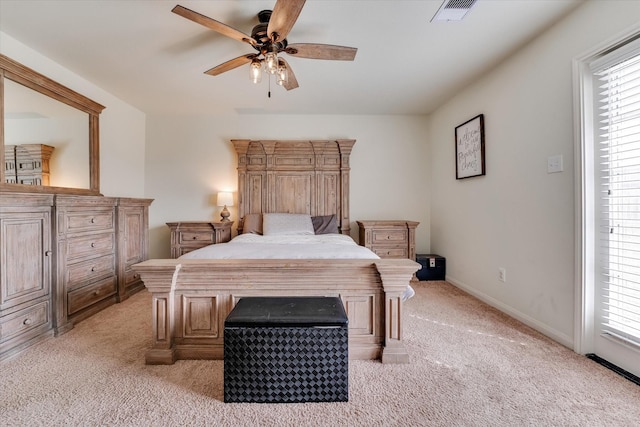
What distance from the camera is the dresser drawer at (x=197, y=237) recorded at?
3688 millimetres

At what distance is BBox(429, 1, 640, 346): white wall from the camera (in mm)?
1946

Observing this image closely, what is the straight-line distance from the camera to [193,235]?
146 inches


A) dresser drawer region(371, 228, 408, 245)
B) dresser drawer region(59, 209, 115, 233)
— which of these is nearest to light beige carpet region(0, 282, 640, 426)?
dresser drawer region(59, 209, 115, 233)

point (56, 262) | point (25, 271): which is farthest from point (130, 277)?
point (25, 271)

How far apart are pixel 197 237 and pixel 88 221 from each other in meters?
1.25

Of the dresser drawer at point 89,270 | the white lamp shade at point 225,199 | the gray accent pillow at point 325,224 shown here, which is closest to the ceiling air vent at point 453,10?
the gray accent pillow at point 325,224

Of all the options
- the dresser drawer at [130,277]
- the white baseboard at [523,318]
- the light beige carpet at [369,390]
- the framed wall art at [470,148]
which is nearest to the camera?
the light beige carpet at [369,390]

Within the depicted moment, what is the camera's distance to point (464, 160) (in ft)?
10.8

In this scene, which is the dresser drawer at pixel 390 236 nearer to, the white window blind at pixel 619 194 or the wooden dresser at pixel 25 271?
the white window blind at pixel 619 194

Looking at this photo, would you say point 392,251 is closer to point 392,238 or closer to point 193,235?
point 392,238

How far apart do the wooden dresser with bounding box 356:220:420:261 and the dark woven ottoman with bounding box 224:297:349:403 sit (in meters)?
2.45

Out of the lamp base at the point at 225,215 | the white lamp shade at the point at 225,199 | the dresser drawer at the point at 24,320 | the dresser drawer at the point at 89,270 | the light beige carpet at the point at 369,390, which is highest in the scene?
the white lamp shade at the point at 225,199

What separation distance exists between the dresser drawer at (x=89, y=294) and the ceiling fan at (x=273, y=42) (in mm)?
2421

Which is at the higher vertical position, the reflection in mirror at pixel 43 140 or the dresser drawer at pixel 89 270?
the reflection in mirror at pixel 43 140
